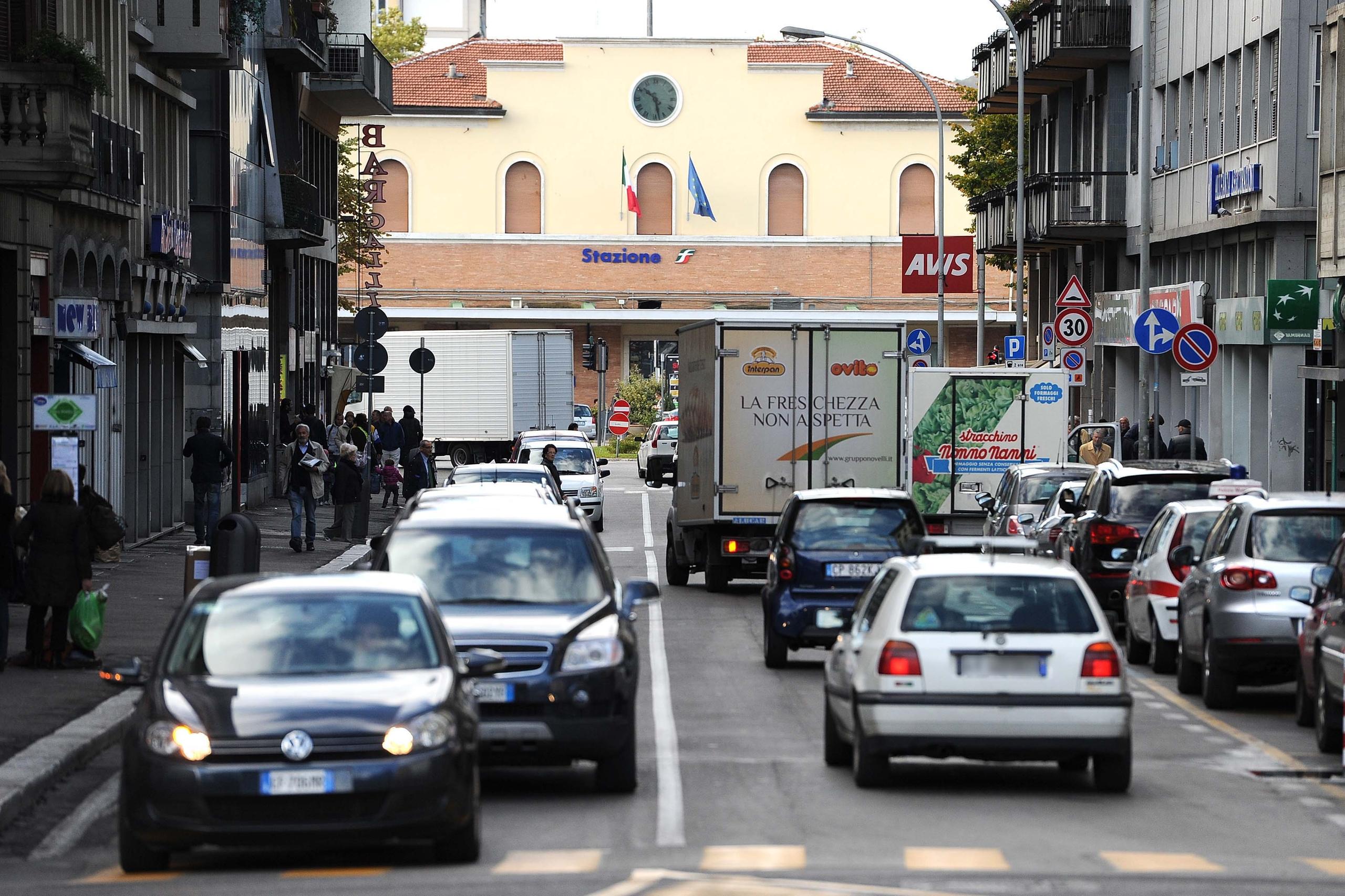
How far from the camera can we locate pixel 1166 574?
66.2 feet

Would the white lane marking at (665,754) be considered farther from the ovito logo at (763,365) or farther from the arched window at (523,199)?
the arched window at (523,199)

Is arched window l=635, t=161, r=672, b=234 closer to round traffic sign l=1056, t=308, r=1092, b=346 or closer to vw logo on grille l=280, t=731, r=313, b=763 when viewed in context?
round traffic sign l=1056, t=308, r=1092, b=346

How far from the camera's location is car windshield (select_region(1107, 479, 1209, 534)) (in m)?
23.4

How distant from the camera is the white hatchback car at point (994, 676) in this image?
505 inches

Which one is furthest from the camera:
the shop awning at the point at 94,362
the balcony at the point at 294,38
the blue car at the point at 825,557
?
the balcony at the point at 294,38

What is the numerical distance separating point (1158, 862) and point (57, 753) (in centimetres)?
678

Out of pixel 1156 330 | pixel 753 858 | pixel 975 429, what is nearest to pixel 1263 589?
pixel 753 858

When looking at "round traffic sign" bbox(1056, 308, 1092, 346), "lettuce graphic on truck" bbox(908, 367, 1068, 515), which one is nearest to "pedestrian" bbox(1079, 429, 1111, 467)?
"lettuce graphic on truck" bbox(908, 367, 1068, 515)

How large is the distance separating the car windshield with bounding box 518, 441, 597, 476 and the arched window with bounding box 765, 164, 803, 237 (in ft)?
171

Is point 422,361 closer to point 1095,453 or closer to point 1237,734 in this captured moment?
point 1095,453

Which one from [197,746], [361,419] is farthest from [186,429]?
[197,746]

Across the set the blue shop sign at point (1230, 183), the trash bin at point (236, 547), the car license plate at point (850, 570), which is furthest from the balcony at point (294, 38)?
the car license plate at point (850, 570)

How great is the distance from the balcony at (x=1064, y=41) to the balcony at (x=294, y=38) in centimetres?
1484

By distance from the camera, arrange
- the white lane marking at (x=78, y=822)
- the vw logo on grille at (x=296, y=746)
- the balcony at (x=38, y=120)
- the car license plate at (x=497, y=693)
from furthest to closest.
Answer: the balcony at (x=38, y=120), the car license plate at (x=497, y=693), the white lane marking at (x=78, y=822), the vw logo on grille at (x=296, y=746)
